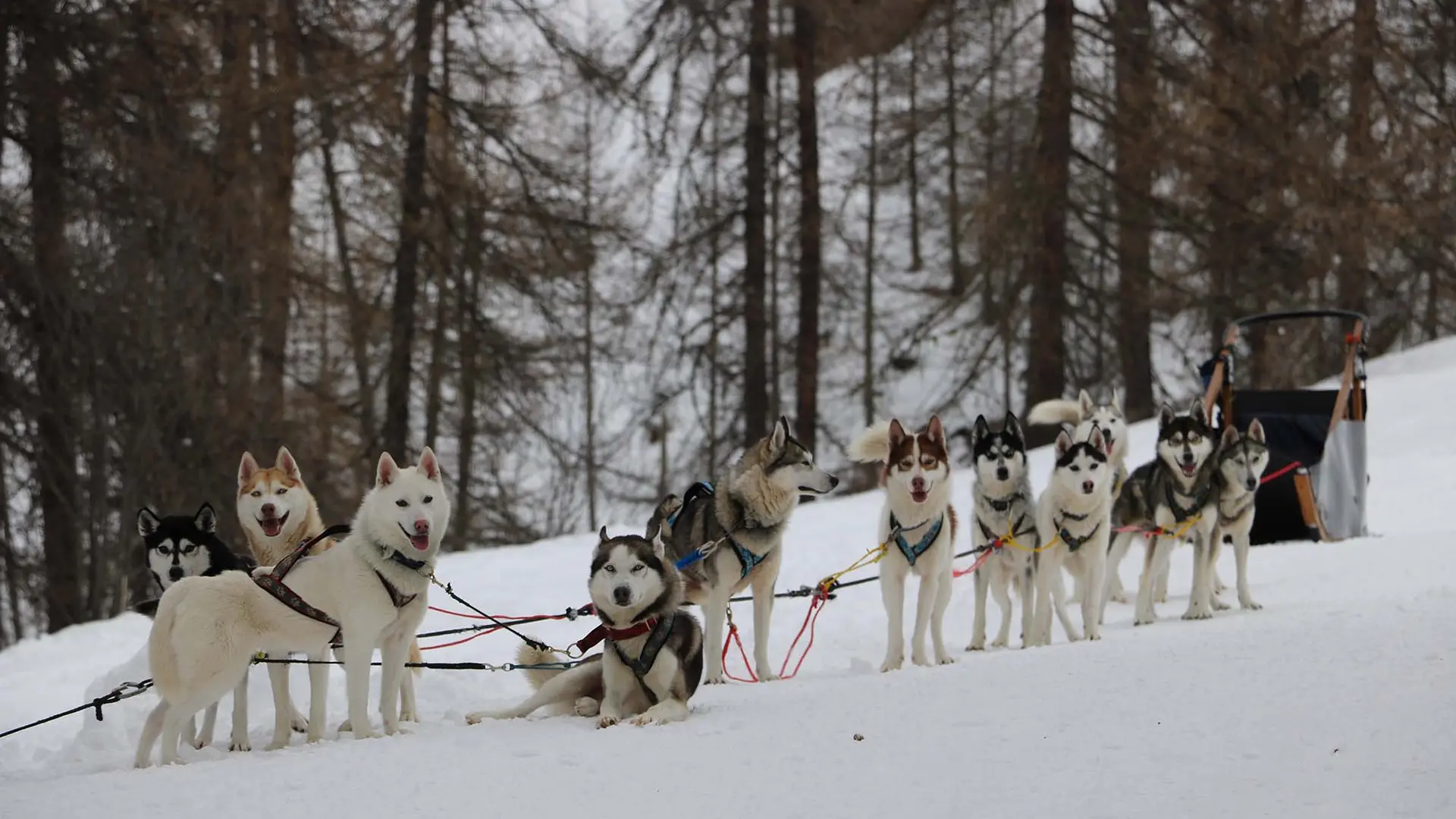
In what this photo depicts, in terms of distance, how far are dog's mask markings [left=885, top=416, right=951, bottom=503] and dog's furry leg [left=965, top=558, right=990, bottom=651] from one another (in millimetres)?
1023

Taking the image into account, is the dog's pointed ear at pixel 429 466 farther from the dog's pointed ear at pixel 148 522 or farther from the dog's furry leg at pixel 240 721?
the dog's pointed ear at pixel 148 522

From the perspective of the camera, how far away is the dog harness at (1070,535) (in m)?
7.39

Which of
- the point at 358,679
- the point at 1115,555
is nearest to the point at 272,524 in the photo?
the point at 358,679

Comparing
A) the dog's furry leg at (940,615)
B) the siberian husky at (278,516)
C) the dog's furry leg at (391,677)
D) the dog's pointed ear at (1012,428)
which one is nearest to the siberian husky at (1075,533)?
the dog's pointed ear at (1012,428)

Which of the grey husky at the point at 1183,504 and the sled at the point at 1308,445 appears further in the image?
the sled at the point at 1308,445

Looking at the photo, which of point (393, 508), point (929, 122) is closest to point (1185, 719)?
point (393, 508)

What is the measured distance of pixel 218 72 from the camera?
1404 cm

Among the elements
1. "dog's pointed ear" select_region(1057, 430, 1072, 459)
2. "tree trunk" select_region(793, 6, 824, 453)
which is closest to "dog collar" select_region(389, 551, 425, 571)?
"dog's pointed ear" select_region(1057, 430, 1072, 459)

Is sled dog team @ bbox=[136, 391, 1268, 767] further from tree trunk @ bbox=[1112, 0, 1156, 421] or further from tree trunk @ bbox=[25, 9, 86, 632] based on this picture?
tree trunk @ bbox=[1112, 0, 1156, 421]

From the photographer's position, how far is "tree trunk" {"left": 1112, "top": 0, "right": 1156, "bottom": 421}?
15539mm

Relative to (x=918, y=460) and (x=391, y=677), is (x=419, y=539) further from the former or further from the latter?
(x=918, y=460)

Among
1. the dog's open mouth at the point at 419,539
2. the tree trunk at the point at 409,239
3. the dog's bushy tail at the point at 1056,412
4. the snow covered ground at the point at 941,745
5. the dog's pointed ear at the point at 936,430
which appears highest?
the tree trunk at the point at 409,239

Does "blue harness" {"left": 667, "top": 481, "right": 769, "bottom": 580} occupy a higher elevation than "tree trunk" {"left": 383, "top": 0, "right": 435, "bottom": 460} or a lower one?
lower

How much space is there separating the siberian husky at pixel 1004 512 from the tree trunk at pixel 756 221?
28.6 feet
